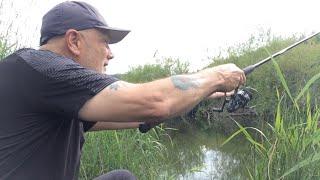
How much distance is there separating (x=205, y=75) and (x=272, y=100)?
357 inches

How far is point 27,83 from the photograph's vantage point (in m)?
1.74

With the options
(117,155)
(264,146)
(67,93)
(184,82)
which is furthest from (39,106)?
(117,155)

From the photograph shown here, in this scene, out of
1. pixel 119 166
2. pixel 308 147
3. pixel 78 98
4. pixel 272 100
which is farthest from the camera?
pixel 272 100

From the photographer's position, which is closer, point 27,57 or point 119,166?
point 27,57

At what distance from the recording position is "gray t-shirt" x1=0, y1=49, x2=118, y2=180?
1703mm

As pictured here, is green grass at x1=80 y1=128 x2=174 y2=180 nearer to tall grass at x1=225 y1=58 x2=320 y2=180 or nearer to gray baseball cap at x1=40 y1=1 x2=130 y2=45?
tall grass at x1=225 y1=58 x2=320 y2=180

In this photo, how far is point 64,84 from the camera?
1.70 metres

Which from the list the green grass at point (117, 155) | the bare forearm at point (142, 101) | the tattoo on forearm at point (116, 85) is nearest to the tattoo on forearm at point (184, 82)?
the bare forearm at point (142, 101)

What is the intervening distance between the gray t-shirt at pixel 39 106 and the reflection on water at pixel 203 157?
125 inches

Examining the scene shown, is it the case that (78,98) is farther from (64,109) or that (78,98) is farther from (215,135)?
(215,135)

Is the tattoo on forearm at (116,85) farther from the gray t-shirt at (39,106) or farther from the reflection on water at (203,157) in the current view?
the reflection on water at (203,157)

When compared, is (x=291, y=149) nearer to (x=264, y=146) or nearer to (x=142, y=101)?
(x=264, y=146)

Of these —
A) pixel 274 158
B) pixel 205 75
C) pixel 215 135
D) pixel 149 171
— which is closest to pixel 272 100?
pixel 215 135

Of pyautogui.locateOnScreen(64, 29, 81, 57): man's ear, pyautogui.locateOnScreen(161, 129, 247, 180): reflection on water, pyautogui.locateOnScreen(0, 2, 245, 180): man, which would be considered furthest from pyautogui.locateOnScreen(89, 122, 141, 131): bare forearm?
pyautogui.locateOnScreen(161, 129, 247, 180): reflection on water
